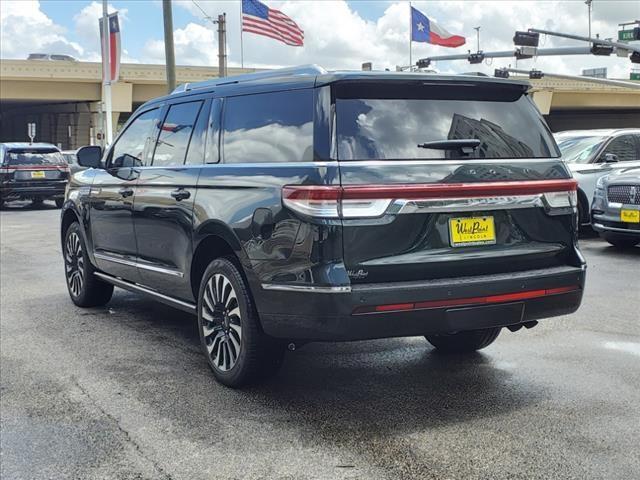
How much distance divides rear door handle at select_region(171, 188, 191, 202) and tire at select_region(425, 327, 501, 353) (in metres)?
1.94

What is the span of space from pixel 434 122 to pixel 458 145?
0.62ft

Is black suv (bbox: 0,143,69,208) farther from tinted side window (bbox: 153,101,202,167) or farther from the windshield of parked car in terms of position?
tinted side window (bbox: 153,101,202,167)

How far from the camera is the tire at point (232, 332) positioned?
4.66m

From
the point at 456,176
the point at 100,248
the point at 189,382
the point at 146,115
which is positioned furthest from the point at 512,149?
the point at 100,248

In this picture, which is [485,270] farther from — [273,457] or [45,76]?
[45,76]

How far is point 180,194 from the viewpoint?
536 centimetres

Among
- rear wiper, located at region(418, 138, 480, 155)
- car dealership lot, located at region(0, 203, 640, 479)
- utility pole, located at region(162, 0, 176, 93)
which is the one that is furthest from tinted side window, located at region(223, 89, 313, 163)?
utility pole, located at region(162, 0, 176, 93)

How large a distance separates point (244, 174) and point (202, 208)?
0.48 metres

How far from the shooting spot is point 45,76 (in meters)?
42.0

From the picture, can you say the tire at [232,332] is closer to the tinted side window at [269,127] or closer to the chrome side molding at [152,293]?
the chrome side molding at [152,293]

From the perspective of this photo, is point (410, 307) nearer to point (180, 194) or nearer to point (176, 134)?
point (180, 194)

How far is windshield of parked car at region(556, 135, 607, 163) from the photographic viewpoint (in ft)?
44.0

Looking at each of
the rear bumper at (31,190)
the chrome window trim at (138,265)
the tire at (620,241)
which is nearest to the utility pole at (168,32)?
the rear bumper at (31,190)

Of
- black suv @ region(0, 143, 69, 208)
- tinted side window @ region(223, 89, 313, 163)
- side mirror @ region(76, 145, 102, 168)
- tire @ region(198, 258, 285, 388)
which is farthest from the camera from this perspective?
black suv @ region(0, 143, 69, 208)
